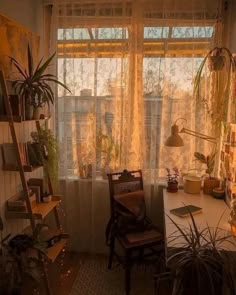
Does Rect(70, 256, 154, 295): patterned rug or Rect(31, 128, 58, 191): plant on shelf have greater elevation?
Rect(31, 128, 58, 191): plant on shelf

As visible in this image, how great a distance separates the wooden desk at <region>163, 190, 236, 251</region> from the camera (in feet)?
6.45

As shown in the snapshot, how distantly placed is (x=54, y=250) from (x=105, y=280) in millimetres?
554

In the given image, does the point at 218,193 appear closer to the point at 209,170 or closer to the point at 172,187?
the point at 209,170

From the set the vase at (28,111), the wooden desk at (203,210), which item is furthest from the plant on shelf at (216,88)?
the vase at (28,111)

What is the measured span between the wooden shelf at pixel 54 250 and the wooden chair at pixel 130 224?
45 cm

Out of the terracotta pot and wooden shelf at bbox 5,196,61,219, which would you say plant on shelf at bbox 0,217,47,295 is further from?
the terracotta pot

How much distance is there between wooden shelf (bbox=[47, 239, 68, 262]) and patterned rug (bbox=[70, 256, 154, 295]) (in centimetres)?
35

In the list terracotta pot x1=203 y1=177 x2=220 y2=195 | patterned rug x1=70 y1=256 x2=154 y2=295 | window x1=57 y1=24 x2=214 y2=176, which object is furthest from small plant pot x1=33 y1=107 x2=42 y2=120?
terracotta pot x1=203 y1=177 x2=220 y2=195

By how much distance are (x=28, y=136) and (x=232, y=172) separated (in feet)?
5.98

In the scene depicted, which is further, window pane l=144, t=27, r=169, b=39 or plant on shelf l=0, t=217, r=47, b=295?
window pane l=144, t=27, r=169, b=39

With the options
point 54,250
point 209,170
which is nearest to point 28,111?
point 54,250

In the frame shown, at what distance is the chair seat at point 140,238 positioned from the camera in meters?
2.39

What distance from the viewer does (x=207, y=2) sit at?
2.62 meters

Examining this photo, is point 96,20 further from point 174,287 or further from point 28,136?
point 174,287
